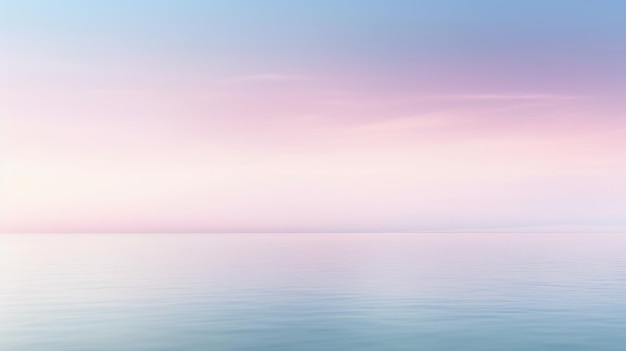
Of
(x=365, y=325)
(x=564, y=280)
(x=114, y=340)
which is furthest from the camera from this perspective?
(x=564, y=280)

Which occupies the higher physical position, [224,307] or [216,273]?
[216,273]

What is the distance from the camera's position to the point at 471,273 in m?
79.2

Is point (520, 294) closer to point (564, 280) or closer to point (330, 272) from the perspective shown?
point (564, 280)

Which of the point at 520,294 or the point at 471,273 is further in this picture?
the point at 471,273

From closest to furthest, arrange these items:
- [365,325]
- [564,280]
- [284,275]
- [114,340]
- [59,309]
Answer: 1. [114,340]
2. [365,325]
3. [59,309]
4. [564,280]
5. [284,275]

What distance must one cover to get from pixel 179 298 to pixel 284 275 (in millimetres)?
22814

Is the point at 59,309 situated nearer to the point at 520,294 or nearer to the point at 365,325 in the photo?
the point at 365,325

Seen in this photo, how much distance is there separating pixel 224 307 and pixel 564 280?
35017 millimetres

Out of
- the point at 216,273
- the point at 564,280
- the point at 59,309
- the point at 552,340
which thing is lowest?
the point at 552,340

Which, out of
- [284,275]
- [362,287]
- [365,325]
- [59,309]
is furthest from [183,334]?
[284,275]

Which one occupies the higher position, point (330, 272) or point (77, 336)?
point (330, 272)

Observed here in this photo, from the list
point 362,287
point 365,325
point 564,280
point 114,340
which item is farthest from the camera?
point 564,280

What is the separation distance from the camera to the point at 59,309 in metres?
48.5

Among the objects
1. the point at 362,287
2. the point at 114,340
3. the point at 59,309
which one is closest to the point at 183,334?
the point at 114,340
